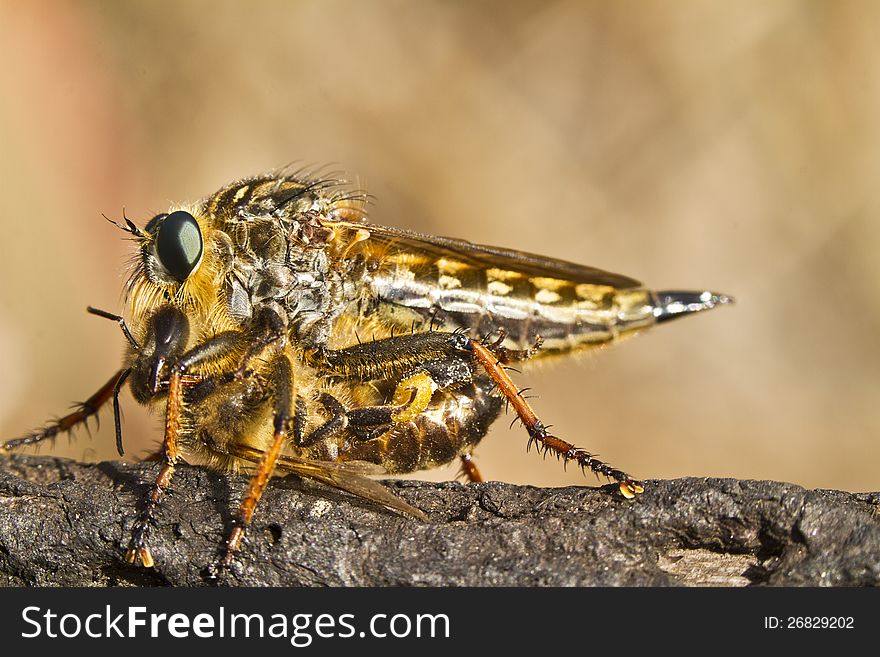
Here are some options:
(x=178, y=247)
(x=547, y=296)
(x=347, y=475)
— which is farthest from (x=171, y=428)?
(x=547, y=296)

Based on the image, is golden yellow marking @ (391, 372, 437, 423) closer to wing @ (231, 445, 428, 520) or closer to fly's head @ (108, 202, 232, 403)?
wing @ (231, 445, 428, 520)

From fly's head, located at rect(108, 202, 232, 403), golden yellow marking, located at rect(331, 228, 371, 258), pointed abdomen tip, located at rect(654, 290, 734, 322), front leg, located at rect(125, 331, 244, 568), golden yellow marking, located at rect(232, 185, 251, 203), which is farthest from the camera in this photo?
pointed abdomen tip, located at rect(654, 290, 734, 322)

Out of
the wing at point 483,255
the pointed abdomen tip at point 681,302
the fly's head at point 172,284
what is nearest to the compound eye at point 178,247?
the fly's head at point 172,284

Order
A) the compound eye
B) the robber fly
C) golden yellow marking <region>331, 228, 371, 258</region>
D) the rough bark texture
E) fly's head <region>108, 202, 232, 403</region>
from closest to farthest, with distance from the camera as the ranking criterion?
the rough bark texture < the robber fly < fly's head <region>108, 202, 232, 403</region> < the compound eye < golden yellow marking <region>331, 228, 371, 258</region>

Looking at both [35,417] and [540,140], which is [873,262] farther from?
[35,417]

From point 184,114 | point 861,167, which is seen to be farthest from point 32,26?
point 861,167

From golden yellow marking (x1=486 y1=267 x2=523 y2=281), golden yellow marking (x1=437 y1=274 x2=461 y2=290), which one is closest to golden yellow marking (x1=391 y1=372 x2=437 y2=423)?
golden yellow marking (x1=437 y1=274 x2=461 y2=290)
